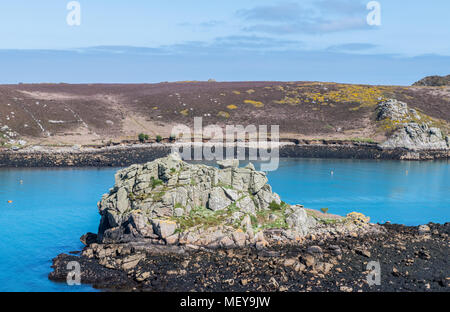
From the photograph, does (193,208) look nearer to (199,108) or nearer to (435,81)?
(199,108)

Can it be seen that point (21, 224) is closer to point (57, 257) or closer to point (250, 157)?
point (57, 257)

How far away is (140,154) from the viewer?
306 ft

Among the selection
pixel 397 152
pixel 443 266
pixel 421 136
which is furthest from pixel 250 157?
pixel 443 266

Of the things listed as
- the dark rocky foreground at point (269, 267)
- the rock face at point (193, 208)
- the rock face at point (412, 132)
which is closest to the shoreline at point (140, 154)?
the rock face at point (412, 132)

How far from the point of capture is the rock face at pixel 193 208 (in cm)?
3612

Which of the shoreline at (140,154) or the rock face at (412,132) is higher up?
the rock face at (412,132)

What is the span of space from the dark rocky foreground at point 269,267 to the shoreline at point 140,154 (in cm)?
5146

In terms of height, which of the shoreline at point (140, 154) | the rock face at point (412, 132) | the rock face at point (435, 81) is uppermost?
the rock face at point (435, 81)

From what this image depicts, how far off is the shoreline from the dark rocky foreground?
5146 centimetres

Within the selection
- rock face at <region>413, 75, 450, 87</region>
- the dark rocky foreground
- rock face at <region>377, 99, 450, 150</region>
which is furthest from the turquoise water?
rock face at <region>413, 75, 450, 87</region>

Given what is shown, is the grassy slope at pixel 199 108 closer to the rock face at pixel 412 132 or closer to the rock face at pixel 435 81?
the rock face at pixel 412 132

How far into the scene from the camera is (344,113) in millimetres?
127062

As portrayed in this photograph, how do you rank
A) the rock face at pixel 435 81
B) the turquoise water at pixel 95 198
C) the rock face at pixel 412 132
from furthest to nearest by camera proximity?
1. the rock face at pixel 435 81
2. the rock face at pixel 412 132
3. the turquoise water at pixel 95 198

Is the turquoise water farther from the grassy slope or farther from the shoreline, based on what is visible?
the grassy slope
